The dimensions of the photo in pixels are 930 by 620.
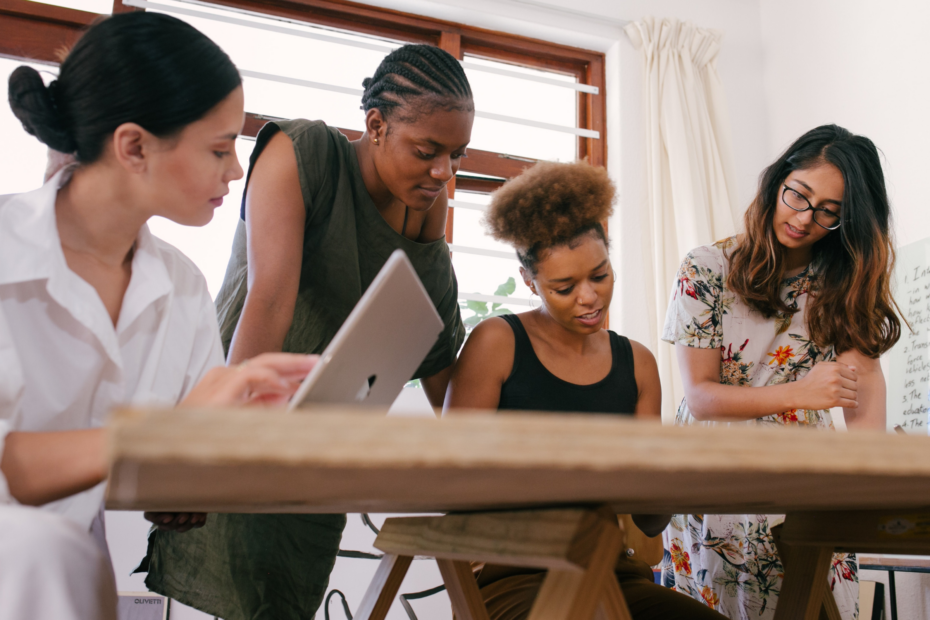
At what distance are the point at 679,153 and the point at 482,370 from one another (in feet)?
6.34

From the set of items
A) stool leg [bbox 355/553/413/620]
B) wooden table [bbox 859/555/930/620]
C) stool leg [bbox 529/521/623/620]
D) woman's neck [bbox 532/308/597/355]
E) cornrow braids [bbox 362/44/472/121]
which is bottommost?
wooden table [bbox 859/555/930/620]

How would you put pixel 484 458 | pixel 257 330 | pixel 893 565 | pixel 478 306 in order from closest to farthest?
1. pixel 484 458
2. pixel 257 330
3. pixel 893 565
4. pixel 478 306

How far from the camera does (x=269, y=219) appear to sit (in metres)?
1.09

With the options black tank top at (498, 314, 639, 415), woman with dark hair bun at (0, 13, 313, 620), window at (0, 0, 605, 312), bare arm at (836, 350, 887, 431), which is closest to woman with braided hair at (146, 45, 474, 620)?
woman with dark hair bun at (0, 13, 313, 620)

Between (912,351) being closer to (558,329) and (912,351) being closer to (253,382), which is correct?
(558,329)

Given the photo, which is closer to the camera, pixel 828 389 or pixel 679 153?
pixel 828 389

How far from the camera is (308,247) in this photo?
1.20 metres

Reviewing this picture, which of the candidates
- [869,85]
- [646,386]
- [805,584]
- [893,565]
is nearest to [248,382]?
[805,584]

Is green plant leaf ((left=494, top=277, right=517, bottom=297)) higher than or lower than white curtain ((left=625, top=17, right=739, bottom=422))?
lower

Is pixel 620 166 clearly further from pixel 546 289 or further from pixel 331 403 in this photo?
pixel 331 403

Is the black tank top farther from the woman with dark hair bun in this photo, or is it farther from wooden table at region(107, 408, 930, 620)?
wooden table at region(107, 408, 930, 620)

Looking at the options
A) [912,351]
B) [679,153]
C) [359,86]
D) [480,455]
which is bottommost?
[480,455]

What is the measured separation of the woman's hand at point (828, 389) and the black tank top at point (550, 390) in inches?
11.8

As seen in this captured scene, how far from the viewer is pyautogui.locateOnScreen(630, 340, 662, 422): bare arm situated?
1378 mm
